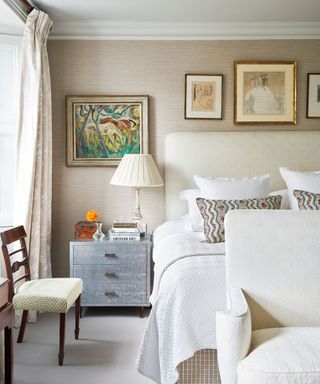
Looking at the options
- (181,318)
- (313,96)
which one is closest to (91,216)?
(181,318)

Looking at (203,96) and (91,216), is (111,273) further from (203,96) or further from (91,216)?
(203,96)

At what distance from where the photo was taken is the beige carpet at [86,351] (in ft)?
9.07

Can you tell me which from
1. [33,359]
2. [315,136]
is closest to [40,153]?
[33,359]

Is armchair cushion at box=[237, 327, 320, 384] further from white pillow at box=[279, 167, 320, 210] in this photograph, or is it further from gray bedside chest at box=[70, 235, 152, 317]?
gray bedside chest at box=[70, 235, 152, 317]

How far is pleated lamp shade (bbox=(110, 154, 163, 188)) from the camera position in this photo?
384cm

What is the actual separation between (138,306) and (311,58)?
105 inches

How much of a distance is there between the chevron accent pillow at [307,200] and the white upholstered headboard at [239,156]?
83cm

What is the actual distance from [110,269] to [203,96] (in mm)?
1730

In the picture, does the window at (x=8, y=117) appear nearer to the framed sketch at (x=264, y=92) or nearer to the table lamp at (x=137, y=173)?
the table lamp at (x=137, y=173)

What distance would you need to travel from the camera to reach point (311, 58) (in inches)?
167

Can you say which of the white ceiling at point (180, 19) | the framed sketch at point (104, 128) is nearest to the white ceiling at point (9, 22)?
the white ceiling at point (180, 19)

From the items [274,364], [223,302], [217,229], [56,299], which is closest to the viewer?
[274,364]

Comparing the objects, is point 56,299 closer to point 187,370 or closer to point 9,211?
point 187,370

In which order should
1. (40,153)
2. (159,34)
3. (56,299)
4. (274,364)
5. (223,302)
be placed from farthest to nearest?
1. (159,34)
2. (40,153)
3. (56,299)
4. (223,302)
5. (274,364)
